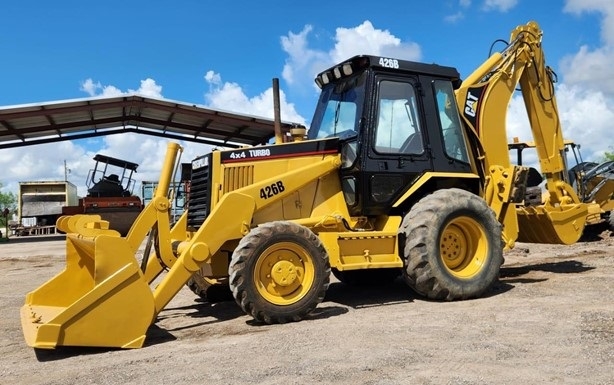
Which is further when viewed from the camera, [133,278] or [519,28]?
[519,28]

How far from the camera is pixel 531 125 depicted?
9.04m

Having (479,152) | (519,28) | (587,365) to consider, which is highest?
(519,28)

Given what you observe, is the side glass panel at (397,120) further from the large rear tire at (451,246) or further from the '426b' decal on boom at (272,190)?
the '426b' decal on boom at (272,190)

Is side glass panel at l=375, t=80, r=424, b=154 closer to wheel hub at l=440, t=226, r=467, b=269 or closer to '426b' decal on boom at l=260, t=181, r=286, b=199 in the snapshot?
wheel hub at l=440, t=226, r=467, b=269

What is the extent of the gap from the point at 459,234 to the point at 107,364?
4.43m

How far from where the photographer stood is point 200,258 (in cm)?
570

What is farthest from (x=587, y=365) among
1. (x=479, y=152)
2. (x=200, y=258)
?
(x=479, y=152)

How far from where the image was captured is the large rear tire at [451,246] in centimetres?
651

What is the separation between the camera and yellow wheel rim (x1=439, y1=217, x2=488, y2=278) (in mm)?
6957

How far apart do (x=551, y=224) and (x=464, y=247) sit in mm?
2048

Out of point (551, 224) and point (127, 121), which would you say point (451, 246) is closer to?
point (551, 224)

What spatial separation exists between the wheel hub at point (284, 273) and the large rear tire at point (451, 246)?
1.47 m

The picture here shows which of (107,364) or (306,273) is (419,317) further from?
(107,364)

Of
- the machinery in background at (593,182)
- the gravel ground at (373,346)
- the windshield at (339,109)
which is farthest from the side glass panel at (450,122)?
the machinery in background at (593,182)
